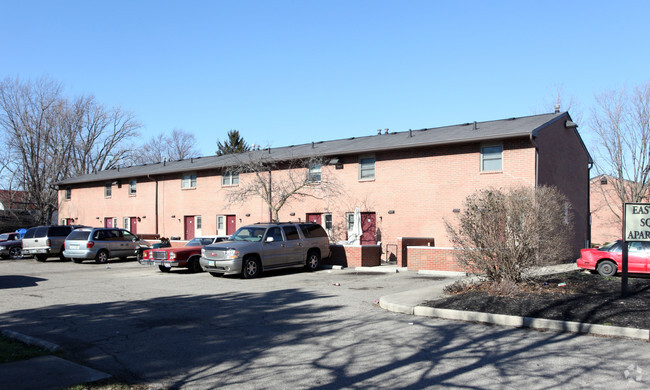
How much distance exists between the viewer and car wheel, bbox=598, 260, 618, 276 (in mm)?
16891

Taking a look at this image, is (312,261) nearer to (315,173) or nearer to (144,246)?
(315,173)

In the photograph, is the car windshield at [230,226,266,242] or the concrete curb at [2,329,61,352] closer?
the concrete curb at [2,329,61,352]

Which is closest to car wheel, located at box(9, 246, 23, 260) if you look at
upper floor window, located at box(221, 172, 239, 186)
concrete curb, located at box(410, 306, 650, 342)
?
upper floor window, located at box(221, 172, 239, 186)

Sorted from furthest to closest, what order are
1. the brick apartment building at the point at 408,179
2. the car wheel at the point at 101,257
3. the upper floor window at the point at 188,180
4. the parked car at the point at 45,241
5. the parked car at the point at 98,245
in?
the upper floor window at the point at 188,180
the parked car at the point at 45,241
the car wheel at the point at 101,257
the parked car at the point at 98,245
the brick apartment building at the point at 408,179

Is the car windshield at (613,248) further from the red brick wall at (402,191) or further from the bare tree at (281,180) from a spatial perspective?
the bare tree at (281,180)

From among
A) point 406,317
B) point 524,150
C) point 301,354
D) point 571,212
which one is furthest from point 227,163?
point 301,354

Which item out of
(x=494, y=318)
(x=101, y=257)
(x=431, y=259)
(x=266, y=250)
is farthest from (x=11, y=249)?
(x=494, y=318)

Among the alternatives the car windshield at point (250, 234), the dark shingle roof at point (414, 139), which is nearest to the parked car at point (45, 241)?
the dark shingle roof at point (414, 139)

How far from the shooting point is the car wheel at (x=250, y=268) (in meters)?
16.3

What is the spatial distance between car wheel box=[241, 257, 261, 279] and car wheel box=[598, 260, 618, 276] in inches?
435

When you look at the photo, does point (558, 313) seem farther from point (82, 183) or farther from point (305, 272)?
point (82, 183)

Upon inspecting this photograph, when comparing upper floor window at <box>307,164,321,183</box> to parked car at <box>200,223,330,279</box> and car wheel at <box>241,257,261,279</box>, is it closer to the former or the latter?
parked car at <box>200,223,330,279</box>

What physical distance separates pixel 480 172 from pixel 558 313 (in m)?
13.0

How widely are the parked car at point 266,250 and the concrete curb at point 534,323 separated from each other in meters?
7.58
